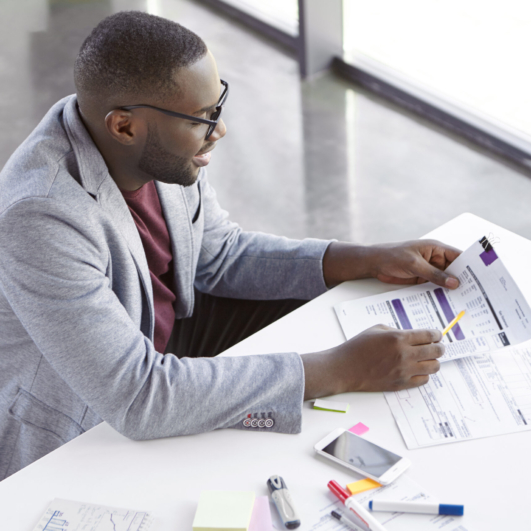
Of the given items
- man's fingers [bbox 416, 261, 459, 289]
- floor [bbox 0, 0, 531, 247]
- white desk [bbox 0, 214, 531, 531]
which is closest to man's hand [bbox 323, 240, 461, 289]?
man's fingers [bbox 416, 261, 459, 289]

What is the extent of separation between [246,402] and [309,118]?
2875mm

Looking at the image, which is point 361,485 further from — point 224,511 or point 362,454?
point 224,511

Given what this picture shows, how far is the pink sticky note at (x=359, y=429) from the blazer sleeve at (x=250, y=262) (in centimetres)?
50

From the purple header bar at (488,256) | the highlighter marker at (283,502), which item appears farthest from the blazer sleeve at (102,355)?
the purple header bar at (488,256)

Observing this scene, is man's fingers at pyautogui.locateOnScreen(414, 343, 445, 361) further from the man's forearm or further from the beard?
the beard

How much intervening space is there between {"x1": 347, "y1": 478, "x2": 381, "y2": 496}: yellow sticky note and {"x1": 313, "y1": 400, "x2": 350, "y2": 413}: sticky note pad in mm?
159

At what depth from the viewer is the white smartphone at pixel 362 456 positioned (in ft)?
3.43

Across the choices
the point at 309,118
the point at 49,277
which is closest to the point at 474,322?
the point at 49,277

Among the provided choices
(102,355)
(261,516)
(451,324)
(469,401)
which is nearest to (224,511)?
(261,516)

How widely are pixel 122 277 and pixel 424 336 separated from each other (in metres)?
0.59

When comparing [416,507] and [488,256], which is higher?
[488,256]

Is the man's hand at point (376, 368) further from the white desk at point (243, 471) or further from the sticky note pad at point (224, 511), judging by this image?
the sticky note pad at point (224, 511)

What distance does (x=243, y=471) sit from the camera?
1.08m

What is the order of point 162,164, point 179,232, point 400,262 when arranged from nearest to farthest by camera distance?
point 162,164 < point 400,262 < point 179,232
